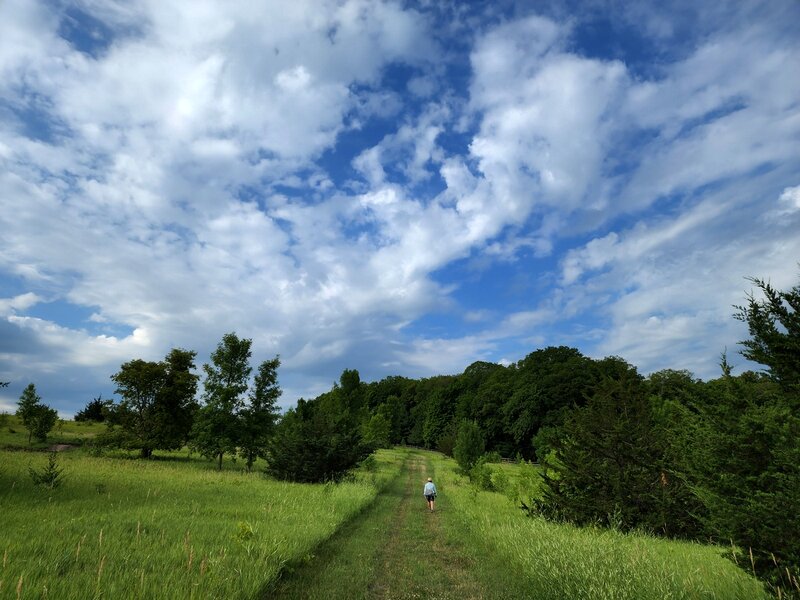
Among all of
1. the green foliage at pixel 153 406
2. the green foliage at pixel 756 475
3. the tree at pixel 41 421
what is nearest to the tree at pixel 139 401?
the green foliage at pixel 153 406

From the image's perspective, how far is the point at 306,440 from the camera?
26.5 metres

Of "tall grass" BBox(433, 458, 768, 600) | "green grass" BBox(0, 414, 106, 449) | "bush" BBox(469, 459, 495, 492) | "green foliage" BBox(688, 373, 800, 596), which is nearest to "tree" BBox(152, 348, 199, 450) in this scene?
"green grass" BBox(0, 414, 106, 449)

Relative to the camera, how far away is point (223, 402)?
28.5 m

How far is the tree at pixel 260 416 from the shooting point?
95.1ft

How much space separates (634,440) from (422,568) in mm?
8919

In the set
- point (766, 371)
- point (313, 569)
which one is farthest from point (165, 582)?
point (766, 371)

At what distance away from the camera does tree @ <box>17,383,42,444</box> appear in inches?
1467

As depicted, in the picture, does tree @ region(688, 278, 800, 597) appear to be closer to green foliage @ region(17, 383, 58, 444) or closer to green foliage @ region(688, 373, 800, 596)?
green foliage @ region(688, 373, 800, 596)

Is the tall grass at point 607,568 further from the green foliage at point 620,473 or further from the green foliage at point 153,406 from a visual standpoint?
the green foliage at point 153,406

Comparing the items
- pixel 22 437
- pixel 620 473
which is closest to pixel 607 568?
pixel 620 473

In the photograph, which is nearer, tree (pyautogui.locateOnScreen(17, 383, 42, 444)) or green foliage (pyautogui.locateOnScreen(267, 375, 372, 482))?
green foliage (pyautogui.locateOnScreen(267, 375, 372, 482))

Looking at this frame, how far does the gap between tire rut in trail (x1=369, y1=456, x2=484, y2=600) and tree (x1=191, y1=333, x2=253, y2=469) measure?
1668cm

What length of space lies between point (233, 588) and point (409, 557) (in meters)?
5.94

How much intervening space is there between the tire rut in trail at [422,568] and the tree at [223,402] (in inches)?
657
